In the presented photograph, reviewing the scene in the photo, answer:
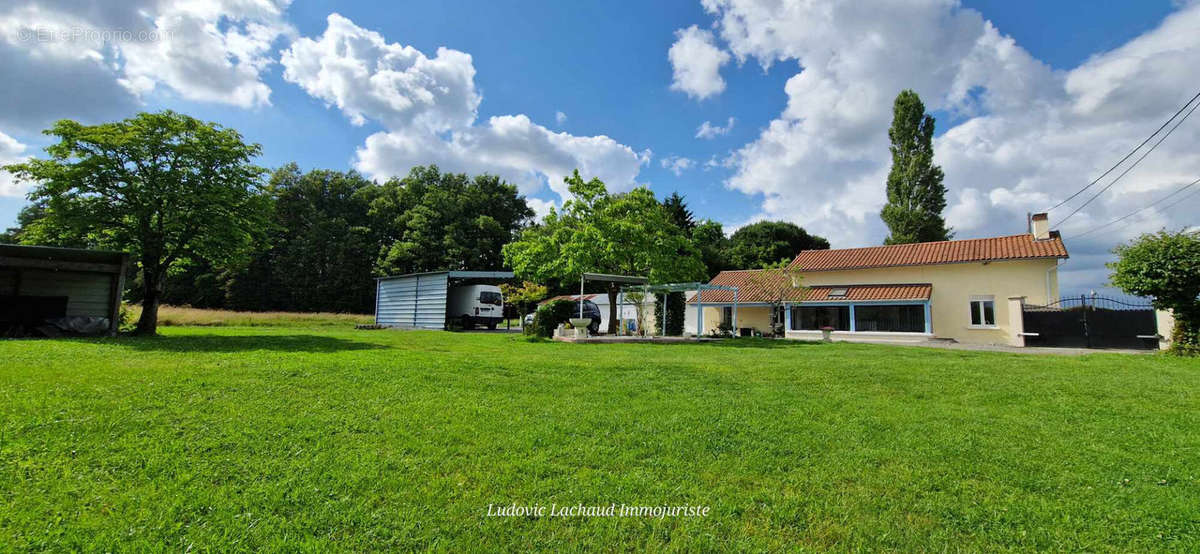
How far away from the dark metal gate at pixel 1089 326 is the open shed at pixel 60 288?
28373 millimetres

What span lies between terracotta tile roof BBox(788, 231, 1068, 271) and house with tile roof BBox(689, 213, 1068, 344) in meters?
0.04

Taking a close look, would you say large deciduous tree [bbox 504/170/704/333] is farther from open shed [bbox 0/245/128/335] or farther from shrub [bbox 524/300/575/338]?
open shed [bbox 0/245/128/335]

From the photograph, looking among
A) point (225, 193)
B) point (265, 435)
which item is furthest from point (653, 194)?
point (265, 435)

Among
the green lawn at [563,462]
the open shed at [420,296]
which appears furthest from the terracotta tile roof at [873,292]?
the green lawn at [563,462]

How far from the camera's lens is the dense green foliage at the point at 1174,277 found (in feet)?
40.6

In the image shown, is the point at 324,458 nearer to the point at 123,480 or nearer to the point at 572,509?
the point at 123,480

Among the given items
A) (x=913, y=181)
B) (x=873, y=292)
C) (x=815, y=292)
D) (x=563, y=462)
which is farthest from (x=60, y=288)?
(x=913, y=181)

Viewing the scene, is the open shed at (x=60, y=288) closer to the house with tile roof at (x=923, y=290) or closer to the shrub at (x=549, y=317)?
the shrub at (x=549, y=317)

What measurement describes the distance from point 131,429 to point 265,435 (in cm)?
101

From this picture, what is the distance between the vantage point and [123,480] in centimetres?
316

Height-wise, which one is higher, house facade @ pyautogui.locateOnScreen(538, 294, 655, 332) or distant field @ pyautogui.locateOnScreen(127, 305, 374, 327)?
house facade @ pyautogui.locateOnScreen(538, 294, 655, 332)

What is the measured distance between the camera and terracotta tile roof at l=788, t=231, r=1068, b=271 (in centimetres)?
2000

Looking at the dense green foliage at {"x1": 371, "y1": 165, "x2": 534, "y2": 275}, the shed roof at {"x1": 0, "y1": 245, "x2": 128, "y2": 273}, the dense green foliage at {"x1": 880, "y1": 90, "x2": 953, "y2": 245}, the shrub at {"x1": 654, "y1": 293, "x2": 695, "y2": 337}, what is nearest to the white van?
the shrub at {"x1": 654, "y1": 293, "x2": 695, "y2": 337}

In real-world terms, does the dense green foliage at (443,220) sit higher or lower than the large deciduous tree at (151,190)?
higher
